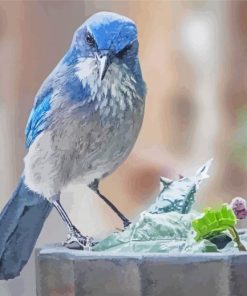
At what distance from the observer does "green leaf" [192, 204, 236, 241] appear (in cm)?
51

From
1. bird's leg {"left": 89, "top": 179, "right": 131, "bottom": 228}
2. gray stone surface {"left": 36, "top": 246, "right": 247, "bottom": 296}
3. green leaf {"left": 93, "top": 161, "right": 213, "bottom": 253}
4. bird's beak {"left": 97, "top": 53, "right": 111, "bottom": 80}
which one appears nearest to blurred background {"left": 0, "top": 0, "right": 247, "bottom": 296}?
bird's leg {"left": 89, "top": 179, "right": 131, "bottom": 228}

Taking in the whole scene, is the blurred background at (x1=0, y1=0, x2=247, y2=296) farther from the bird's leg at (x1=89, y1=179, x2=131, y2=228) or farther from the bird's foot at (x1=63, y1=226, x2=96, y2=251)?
the bird's foot at (x1=63, y1=226, x2=96, y2=251)

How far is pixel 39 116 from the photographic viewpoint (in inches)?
33.1

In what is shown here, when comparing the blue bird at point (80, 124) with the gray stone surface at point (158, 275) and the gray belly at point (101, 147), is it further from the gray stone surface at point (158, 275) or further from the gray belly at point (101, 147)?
the gray stone surface at point (158, 275)

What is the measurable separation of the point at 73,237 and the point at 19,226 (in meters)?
0.17

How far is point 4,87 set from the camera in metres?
0.93

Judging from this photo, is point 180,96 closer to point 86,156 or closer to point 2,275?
point 86,156

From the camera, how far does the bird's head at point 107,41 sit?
0.80 m

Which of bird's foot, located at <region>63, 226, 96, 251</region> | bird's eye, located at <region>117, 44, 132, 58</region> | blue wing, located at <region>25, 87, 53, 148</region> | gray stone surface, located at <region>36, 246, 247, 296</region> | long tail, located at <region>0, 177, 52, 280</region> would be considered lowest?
long tail, located at <region>0, 177, 52, 280</region>

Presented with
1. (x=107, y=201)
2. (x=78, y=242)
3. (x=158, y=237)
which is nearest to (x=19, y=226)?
(x=107, y=201)

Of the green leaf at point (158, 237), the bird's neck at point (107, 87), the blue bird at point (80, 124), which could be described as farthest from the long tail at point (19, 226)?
the green leaf at point (158, 237)

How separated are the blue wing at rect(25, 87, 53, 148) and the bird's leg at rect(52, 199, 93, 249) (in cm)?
9

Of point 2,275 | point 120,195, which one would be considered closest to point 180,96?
point 120,195

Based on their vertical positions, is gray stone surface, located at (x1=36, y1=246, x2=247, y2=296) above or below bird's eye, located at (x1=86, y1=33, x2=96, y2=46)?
below
